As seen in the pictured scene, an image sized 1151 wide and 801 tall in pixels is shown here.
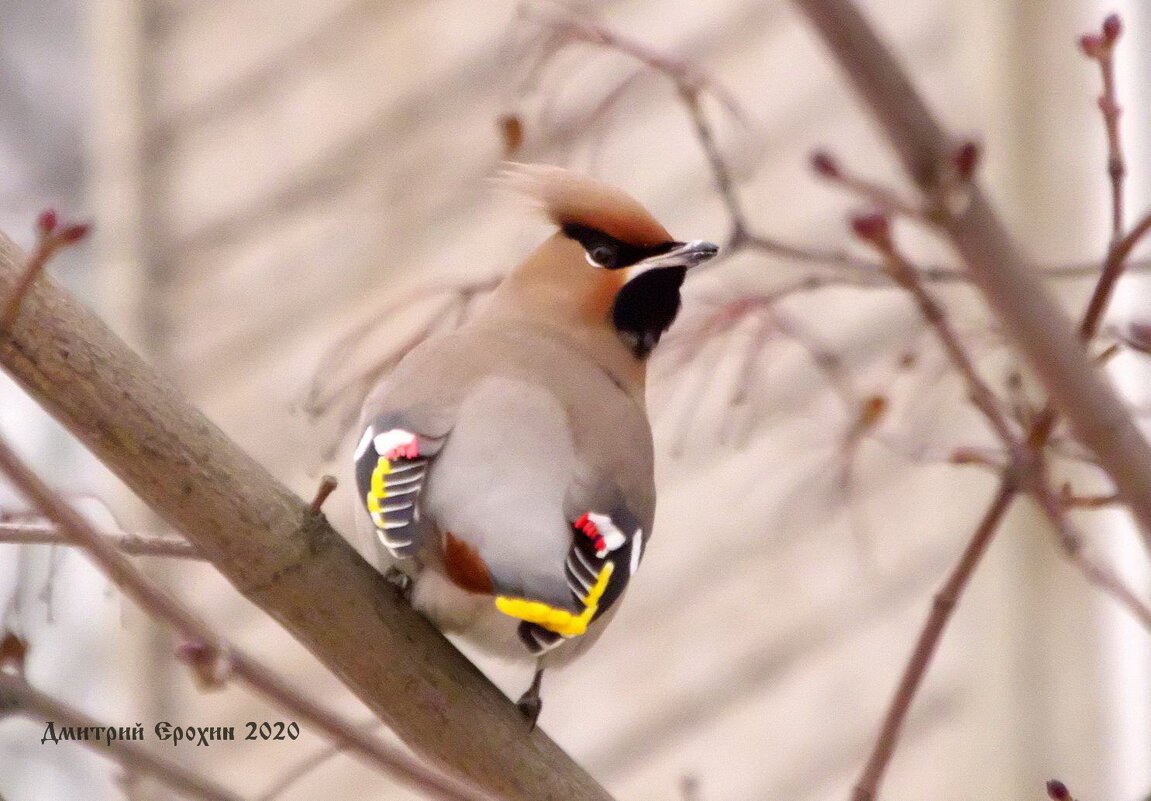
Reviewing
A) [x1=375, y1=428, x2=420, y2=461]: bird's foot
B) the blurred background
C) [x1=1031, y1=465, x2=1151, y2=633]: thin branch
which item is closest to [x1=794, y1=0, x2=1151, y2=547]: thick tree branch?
[x1=1031, y1=465, x2=1151, y2=633]: thin branch

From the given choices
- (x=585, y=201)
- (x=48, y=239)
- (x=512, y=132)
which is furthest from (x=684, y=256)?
(x=48, y=239)

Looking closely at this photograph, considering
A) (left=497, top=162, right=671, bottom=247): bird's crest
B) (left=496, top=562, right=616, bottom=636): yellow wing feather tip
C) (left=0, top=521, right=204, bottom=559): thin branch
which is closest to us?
(left=0, top=521, right=204, bottom=559): thin branch

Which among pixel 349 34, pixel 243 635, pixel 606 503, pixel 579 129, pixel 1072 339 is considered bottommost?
pixel 243 635

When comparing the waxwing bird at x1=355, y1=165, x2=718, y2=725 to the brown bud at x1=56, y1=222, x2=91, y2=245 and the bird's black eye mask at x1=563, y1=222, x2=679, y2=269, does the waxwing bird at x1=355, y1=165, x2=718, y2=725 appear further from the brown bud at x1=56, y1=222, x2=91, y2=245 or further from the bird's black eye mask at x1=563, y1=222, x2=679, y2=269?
the brown bud at x1=56, y1=222, x2=91, y2=245

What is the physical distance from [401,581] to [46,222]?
605mm

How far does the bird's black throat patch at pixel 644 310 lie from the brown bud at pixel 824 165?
42.0 inches

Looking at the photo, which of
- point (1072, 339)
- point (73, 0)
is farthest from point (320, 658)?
point (73, 0)

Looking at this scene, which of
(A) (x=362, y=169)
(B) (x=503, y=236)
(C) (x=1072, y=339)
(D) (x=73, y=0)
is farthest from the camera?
(D) (x=73, y=0)

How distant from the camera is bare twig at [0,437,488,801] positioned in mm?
817

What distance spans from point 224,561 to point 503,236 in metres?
2.33

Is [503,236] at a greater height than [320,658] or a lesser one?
greater

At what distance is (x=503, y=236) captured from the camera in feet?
11.8

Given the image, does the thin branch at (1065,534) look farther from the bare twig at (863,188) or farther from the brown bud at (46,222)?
the brown bud at (46,222)

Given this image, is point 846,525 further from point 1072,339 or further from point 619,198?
point 1072,339
